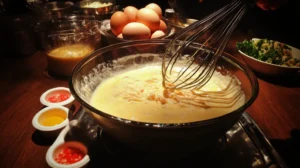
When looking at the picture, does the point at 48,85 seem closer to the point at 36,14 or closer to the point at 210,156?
the point at 36,14

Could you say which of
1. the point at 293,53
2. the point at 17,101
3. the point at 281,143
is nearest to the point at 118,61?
the point at 17,101

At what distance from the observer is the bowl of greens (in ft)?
3.73

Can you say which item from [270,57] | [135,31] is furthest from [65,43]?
[270,57]

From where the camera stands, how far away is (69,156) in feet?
2.13

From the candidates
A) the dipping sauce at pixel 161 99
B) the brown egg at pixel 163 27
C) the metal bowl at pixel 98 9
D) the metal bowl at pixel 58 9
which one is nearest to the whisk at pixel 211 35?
the dipping sauce at pixel 161 99

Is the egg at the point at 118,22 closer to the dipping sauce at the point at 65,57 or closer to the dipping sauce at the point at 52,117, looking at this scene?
the dipping sauce at the point at 65,57

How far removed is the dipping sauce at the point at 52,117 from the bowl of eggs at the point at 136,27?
0.49 metres

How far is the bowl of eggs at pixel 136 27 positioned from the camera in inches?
45.9

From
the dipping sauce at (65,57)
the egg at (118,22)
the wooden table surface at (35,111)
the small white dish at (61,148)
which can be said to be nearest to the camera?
the small white dish at (61,148)

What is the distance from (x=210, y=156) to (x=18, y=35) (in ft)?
4.05

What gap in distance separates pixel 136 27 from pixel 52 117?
61cm

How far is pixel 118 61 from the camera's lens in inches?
38.7

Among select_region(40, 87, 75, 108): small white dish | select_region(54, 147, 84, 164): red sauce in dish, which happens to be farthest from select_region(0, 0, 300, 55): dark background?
select_region(54, 147, 84, 164): red sauce in dish

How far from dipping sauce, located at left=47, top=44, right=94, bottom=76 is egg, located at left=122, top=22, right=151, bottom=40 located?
9.1 inches
